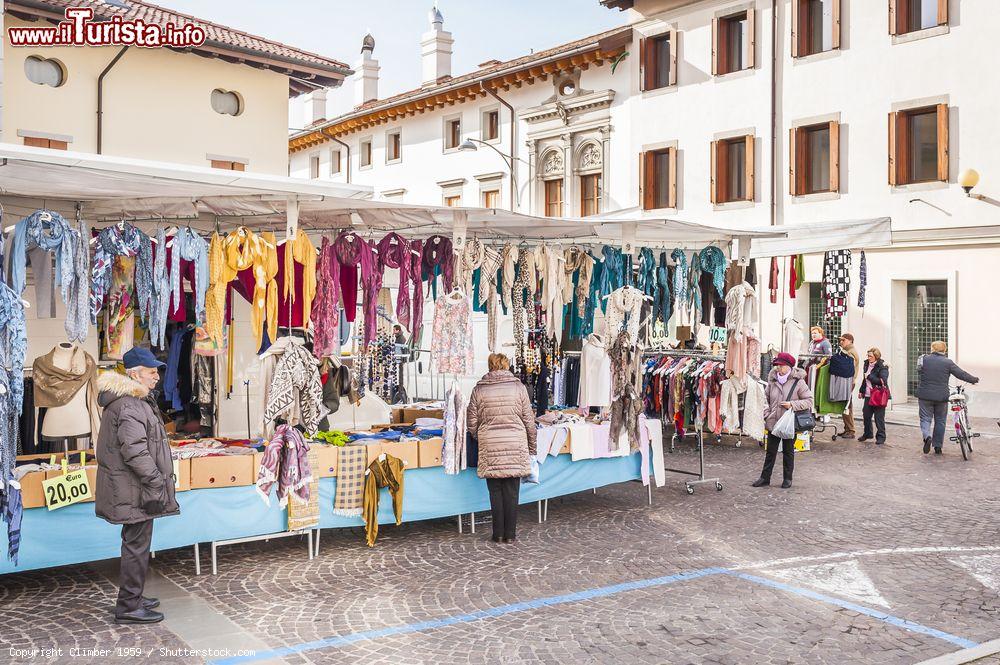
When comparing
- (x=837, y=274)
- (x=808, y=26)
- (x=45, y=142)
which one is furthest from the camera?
(x=808, y=26)

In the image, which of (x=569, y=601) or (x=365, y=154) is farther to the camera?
(x=365, y=154)

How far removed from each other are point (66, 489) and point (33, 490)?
208 mm

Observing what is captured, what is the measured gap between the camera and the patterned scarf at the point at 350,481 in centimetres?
777

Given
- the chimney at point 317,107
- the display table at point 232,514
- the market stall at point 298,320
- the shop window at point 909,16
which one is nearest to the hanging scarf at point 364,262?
the market stall at point 298,320

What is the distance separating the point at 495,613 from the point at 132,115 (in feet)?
43.8

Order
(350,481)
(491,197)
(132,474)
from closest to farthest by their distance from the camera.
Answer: (132,474) → (350,481) → (491,197)

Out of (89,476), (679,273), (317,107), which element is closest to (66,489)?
(89,476)

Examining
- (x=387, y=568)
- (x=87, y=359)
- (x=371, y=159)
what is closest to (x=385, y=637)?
(x=387, y=568)

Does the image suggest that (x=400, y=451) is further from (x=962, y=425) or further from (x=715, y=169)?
(x=715, y=169)

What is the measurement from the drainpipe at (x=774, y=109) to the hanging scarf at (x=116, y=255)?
15.6 m

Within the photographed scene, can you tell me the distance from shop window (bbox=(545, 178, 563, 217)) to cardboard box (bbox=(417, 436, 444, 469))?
716 inches

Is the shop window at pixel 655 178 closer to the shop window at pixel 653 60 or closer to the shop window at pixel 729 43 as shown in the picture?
the shop window at pixel 653 60

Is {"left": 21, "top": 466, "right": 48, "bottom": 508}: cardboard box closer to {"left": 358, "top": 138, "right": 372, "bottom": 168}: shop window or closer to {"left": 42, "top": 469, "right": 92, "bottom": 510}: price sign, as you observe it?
{"left": 42, "top": 469, "right": 92, "bottom": 510}: price sign

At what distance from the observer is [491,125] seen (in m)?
28.0
